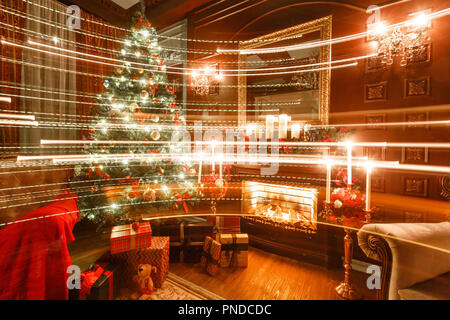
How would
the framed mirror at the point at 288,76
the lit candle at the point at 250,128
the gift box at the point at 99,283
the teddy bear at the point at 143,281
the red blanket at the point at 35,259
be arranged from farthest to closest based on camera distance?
the lit candle at the point at 250,128, the framed mirror at the point at 288,76, the teddy bear at the point at 143,281, the gift box at the point at 99,283, the red blanket at the point at 35,259

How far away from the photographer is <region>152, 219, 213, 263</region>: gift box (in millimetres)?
2371

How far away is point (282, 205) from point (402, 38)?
85.1 inches

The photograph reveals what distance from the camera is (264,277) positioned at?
210 centimetres

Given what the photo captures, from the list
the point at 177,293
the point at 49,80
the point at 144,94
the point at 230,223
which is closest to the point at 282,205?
the point at 230,223

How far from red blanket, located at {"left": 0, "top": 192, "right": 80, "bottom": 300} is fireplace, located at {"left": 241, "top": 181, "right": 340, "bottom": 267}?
1.83 meters

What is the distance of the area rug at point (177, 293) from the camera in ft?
5.89

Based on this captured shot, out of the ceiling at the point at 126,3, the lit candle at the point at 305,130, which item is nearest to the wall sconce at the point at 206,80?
the lit candle at the point at 305,130

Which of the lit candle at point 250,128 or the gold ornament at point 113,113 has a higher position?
the gold ornament at point 113,113

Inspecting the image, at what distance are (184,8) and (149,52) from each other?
52.7 inches

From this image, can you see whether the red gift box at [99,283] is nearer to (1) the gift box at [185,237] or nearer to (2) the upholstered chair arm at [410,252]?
(1) the gift box at [185,237]

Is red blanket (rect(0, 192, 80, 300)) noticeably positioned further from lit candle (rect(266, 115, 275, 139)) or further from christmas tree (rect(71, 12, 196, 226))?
lit candle (rect(266, 115, 275, 139))

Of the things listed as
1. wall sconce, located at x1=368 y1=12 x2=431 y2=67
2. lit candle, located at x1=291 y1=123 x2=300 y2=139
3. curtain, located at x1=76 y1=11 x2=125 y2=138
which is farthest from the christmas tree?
wall sconce, located at x1=368 y1=12 x2=431 y2=67

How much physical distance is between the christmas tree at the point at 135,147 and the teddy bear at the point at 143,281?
0.75 metres

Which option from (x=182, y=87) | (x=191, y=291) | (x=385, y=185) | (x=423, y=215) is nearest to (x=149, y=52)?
(x=182, y=87)
